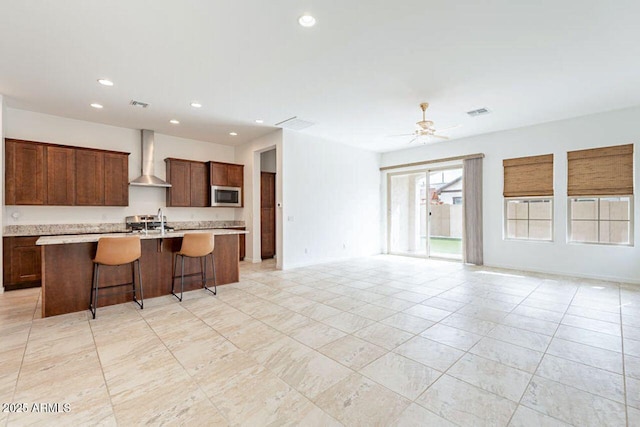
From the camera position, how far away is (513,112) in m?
5.07

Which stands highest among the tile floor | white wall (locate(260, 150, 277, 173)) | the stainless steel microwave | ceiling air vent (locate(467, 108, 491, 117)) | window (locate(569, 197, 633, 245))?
ceiling air vent (locate(467, 108, 491, 117))

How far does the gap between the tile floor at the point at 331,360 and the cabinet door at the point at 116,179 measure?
210cm

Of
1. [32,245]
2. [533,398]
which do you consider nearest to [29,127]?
[32,245]

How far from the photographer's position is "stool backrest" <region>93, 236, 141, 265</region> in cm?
344

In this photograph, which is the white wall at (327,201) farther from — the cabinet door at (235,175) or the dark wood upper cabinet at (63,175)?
the dark wood upper cabinet at (63,175)

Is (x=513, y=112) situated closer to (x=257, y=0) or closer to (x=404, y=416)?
(x=257, y=0)

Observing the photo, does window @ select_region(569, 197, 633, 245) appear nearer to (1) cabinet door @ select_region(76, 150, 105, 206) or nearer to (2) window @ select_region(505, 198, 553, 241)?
(2) window @ select_region(505, 198, 553, 241)

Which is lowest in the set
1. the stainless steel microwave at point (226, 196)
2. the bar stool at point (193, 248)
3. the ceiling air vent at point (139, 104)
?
the bar stool at point (193, 248)

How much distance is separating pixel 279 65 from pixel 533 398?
3.90m

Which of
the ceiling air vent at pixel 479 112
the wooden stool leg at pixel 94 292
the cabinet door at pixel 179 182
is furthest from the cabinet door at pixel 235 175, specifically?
the ceiling air vent at pixel 479 112

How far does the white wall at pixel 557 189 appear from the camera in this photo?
493 centimetres

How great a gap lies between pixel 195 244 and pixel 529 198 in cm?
652

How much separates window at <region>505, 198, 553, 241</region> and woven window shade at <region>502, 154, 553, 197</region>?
214mm

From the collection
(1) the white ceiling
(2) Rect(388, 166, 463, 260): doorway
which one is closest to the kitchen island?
(1) the white ceiling
